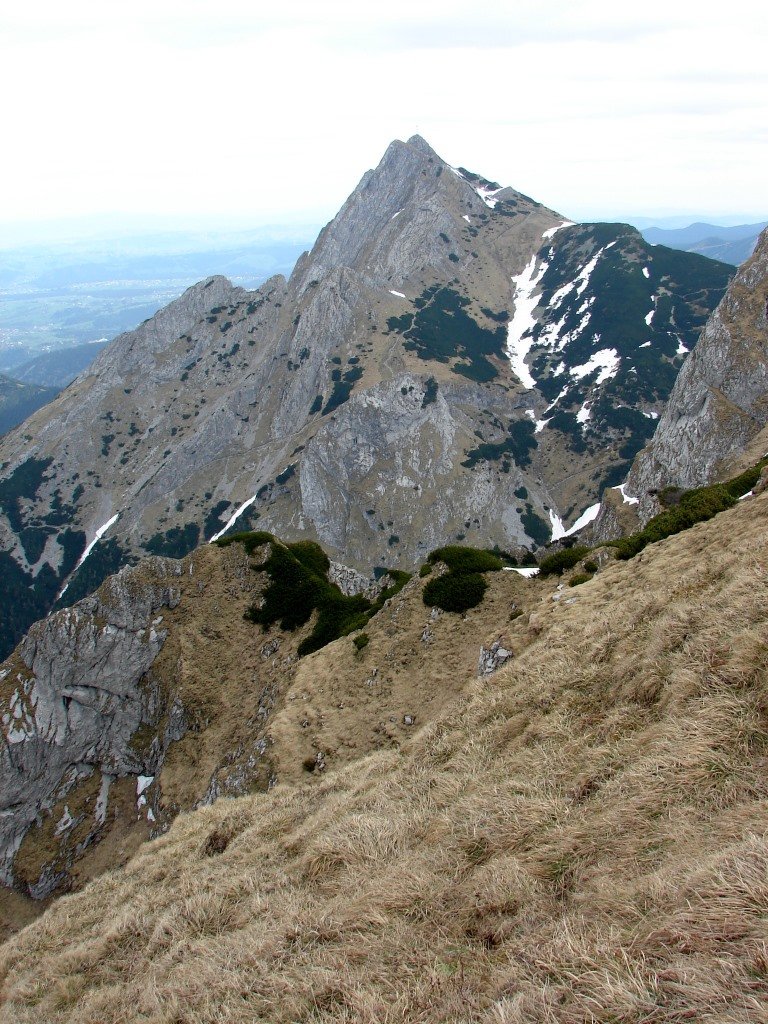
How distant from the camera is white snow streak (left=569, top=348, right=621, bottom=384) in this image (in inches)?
6969

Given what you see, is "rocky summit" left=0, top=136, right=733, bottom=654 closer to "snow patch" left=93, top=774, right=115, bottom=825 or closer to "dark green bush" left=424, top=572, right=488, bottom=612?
"snow patch" left=93, top=774, right=115, bottom=825

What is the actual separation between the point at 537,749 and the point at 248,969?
21.5ft

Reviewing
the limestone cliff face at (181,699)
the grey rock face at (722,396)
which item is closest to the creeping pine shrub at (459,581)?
the limestone cliff face at (181,699)

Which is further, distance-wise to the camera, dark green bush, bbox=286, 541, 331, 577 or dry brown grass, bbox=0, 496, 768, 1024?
dark green bush, bbox=286, 541, 331, 577

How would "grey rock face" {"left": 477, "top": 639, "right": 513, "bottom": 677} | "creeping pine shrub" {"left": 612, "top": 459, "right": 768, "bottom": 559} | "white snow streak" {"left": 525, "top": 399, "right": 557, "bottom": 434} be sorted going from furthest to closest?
"white snow streak" {"left": 525, "top": 399, "right": 557, "bottom": 434}, "creeping pine shrub" {"left": 612, "top": 459, "right": 768, "bottom": 559}, "grey rock face" {"left": 477, "top": 639, "right": 513, "bottom": 677}

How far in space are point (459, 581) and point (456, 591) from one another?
0.79 m

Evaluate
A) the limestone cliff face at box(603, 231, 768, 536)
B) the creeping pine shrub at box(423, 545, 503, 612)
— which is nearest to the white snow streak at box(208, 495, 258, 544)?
the limestone cliff face at box(603, 231, 768, 536)

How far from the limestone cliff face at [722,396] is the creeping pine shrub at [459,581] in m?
52.5

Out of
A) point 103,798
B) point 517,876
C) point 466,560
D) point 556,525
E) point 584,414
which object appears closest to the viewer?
point 517,876

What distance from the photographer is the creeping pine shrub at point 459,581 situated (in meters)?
29.6

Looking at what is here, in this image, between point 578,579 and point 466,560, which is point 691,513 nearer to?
point 578,579

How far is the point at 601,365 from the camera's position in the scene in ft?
599

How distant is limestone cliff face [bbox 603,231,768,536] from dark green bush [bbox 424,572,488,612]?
2129 inches

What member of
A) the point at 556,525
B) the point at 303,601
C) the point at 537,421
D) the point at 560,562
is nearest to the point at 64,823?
the point at 303,601
